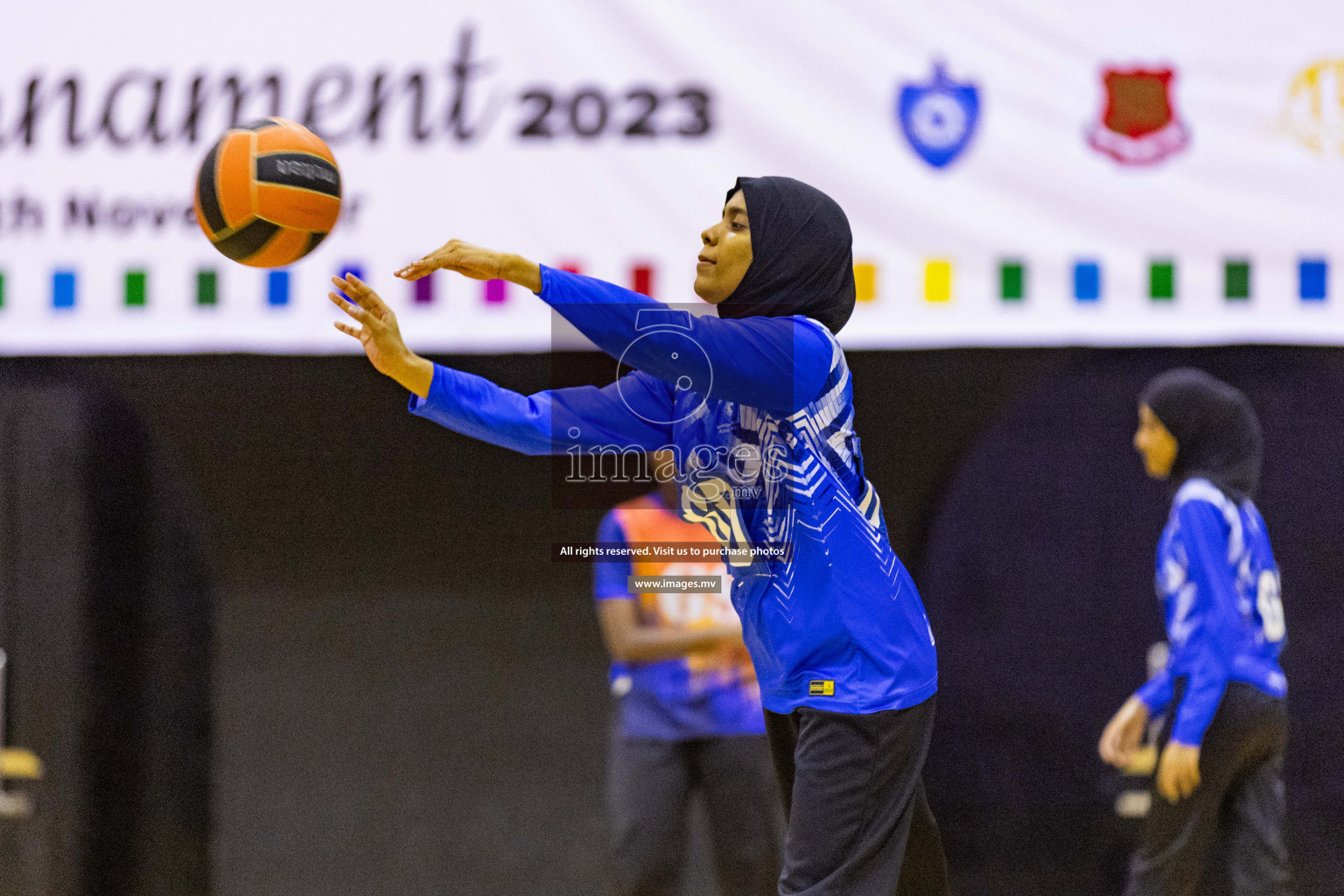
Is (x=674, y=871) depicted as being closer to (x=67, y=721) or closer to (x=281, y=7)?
(x=67, y=721)

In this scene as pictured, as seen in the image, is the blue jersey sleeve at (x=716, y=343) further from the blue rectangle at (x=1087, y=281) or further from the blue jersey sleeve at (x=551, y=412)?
the blue rectangle at (x=1087, y=281)

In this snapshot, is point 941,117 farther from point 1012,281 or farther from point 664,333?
point 664,333

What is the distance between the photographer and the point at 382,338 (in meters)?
2.39

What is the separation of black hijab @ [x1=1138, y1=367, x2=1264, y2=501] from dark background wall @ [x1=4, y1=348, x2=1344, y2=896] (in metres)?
2.05

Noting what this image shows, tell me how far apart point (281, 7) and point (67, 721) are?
8.85 ft

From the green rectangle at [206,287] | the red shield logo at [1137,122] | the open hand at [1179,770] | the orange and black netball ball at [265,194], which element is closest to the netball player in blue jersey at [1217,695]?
the open hand at [1179,770]

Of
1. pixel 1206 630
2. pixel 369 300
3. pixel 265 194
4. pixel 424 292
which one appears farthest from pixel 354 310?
pixel 1206 630

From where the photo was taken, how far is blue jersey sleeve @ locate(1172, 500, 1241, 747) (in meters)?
3.46

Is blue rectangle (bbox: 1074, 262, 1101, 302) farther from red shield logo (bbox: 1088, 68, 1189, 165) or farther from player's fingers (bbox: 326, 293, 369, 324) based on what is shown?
player's fingers (bbox: 326, 293, 369, 324)

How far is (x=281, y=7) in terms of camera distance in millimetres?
4055

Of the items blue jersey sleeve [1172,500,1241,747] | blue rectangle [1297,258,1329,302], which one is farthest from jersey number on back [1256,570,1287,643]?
blue rectangle [1297,258,1329,302]

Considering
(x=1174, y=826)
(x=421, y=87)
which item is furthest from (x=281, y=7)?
(x=1174, y=826)

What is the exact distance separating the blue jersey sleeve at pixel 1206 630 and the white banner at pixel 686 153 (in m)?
0.74

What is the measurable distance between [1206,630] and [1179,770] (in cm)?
42
